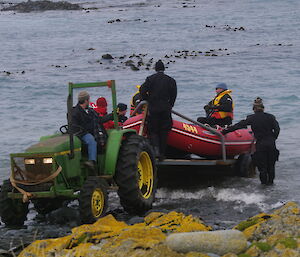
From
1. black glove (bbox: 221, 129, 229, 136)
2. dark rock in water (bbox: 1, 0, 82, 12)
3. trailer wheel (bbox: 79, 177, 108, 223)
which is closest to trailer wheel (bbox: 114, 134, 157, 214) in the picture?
trailer wheel (bbox: 79, 177, 108, 223)

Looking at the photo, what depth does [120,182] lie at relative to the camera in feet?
32.9

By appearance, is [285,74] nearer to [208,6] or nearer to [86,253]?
[86,253]

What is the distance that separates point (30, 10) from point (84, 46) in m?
28.6

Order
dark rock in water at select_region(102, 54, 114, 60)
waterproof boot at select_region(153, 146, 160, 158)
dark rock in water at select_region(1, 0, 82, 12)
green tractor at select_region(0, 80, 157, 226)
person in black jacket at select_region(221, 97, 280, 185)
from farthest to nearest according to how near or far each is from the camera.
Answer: dark rock in water at select_region(1, 0, 82, 12) → dark rock in water at select_region(102, 54, 114, 60) → person in black jacket at select_region(221, 97, 280, 185) → waterproof boot at select_region(153, 146, 160, 158) → green tractor at select_region(0, 80, 157, 226)

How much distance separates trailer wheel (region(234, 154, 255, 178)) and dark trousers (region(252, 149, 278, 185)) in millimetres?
439

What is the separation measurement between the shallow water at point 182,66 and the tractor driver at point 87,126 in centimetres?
189

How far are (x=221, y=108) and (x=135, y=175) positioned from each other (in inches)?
165

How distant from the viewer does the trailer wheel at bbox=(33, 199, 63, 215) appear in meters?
10.8

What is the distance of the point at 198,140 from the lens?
12688 millimetres

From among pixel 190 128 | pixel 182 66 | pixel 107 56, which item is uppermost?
pixel 190 128

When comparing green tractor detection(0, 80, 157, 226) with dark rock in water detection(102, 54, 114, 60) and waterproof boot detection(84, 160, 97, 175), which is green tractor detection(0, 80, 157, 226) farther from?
dark rock in water detection(102, 54, 114, 60)

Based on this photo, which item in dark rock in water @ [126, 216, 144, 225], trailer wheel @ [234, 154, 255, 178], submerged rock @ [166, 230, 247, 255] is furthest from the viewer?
trailer wheel @ [234, 154, 255, 178]

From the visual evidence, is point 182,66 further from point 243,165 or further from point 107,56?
point 243,165

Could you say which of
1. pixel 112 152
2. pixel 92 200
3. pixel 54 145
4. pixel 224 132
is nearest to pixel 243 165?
A: pixel 224 132
